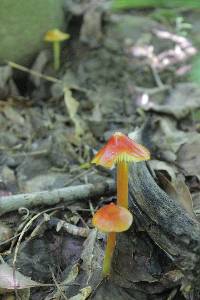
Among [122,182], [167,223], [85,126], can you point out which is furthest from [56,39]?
[167,223]

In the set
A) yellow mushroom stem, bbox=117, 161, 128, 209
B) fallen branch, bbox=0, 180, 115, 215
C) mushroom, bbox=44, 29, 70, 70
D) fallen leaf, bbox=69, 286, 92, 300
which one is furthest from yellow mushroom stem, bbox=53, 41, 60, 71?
fallen leaf, bbox=69, 286, 92, 300

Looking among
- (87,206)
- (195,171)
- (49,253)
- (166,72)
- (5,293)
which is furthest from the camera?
(166,72)

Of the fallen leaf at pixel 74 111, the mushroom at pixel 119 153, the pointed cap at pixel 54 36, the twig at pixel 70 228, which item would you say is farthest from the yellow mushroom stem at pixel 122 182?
the pointed cap at pixel 54 36

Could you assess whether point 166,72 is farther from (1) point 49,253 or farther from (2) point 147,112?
(1) point 49,253

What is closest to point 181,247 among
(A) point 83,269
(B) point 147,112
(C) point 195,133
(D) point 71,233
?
(A) point 83,269

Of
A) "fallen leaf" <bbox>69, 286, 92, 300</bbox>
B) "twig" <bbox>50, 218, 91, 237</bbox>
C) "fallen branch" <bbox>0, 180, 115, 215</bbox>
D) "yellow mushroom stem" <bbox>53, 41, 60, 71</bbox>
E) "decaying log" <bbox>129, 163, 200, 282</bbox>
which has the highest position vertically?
"yellow mushroom stem" <bbox>53, 41, 60, 71</bbox>

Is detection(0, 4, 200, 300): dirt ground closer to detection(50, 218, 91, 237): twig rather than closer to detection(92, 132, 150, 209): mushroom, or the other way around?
detection(50, 218, 91, 237): twig
